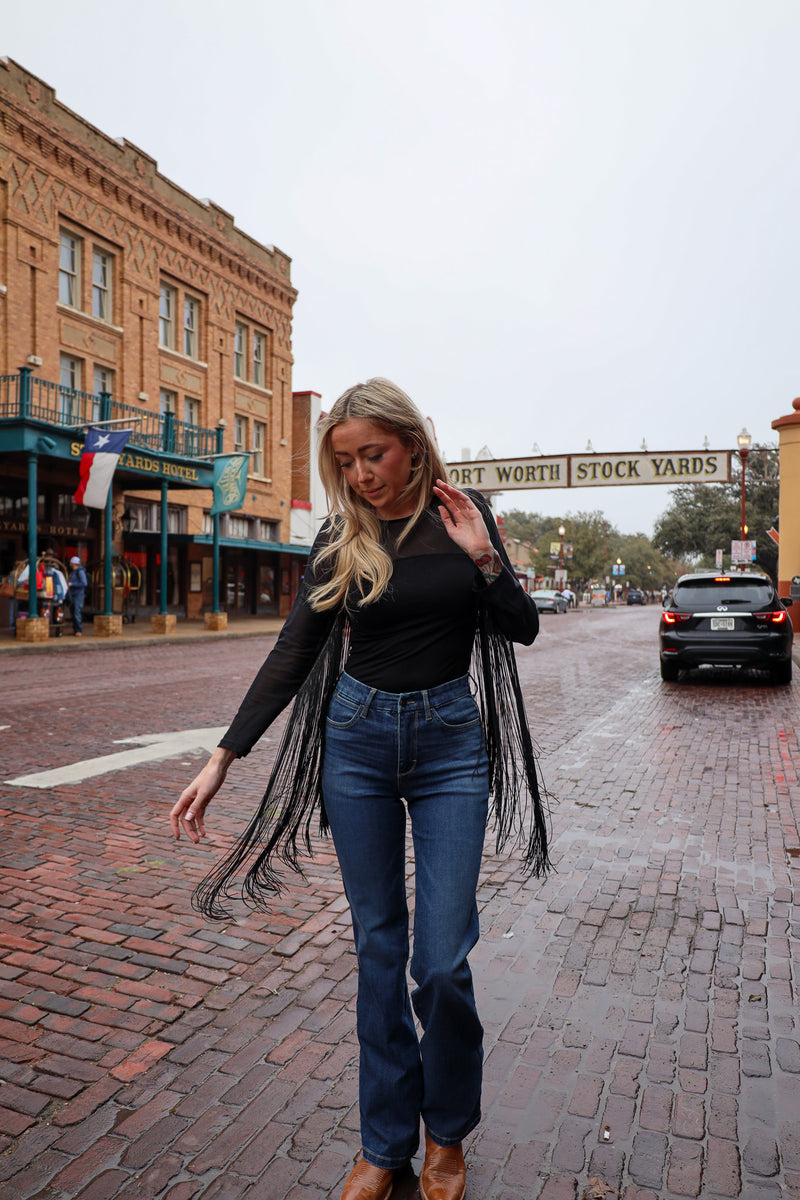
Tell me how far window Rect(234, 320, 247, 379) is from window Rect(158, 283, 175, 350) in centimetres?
381

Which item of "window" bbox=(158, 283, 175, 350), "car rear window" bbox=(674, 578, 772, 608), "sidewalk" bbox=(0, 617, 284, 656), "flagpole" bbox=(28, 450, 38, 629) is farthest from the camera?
"window" bbox=(158, 283, 175, 350)

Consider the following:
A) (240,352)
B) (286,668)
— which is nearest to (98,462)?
(240,352)

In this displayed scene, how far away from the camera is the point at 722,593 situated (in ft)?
42.2

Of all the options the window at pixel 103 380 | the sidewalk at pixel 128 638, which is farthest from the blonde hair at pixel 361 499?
the window at pixel 103 380

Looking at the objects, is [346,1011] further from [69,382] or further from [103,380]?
[103,380]

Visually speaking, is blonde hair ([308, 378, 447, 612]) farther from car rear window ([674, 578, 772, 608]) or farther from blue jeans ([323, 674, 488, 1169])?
car rear window ([674, 578, 772, 608])

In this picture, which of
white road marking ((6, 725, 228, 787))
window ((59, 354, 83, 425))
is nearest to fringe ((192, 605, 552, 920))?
white road marking ((6, 725, 228, 787))

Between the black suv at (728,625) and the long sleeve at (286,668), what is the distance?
11.0 m

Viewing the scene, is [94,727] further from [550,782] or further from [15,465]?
[15,465]

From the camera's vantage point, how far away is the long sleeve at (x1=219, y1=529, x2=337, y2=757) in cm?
235

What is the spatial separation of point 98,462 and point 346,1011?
18706 mm

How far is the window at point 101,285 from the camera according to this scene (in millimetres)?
26328

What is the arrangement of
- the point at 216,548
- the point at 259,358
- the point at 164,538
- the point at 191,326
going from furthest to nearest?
the point at 259,358
the point at 191,326
the point at 216,548
the point at 164,538

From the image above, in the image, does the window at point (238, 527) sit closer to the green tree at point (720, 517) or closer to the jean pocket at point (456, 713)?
the green tree at point (720, 517)
